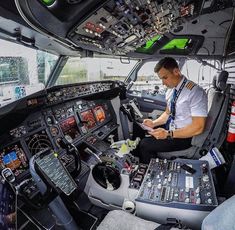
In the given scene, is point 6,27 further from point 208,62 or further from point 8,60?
point 208,62

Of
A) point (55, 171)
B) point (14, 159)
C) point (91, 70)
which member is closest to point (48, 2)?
point (55, 171)

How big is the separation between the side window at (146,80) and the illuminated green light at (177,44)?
53 cm

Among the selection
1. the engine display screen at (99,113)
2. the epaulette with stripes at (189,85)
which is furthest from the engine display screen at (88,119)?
the epaulette with stripes at (189,85)

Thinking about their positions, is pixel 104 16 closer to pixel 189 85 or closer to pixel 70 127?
pixel 189 85

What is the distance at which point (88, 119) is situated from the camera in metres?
Answer: 2.69

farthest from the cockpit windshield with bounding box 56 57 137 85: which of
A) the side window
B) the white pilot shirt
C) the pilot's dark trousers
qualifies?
the white pilot shirt

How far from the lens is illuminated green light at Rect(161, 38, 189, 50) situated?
13.5ft

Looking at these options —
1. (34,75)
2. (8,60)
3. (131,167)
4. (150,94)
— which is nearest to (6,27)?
(8,60)

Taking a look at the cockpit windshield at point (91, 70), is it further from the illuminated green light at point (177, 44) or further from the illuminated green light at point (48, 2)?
the illuminated green light at point (48, 2)

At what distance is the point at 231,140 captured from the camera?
1837 mm

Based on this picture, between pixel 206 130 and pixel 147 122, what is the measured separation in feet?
2.56

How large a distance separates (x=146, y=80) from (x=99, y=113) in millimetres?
2105

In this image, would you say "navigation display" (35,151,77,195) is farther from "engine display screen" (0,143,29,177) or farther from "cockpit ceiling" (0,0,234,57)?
"cockpit ceiling" (0,0,234,57)

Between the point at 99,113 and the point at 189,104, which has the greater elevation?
the point at 189,104
